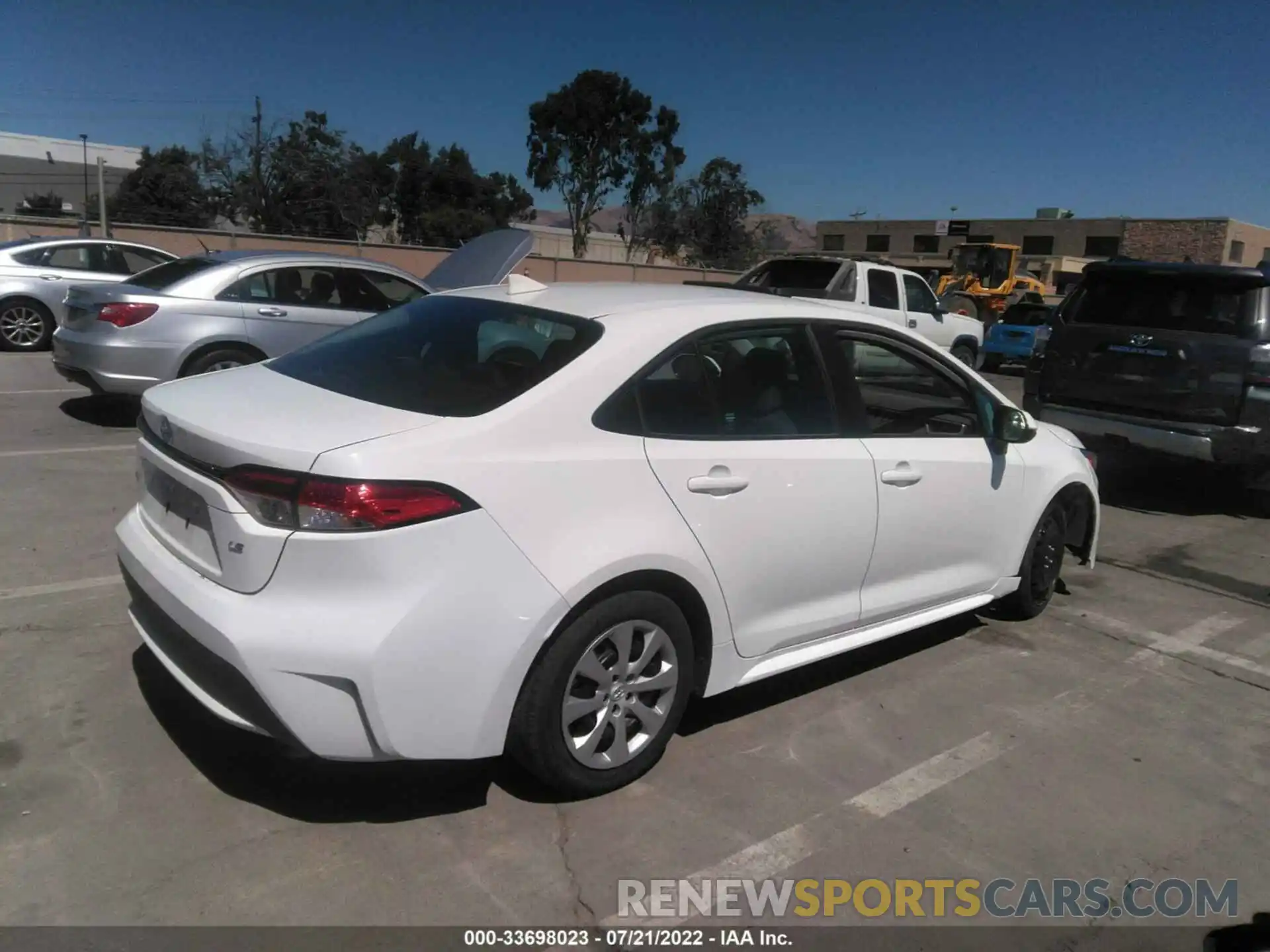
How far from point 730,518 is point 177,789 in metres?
2.01

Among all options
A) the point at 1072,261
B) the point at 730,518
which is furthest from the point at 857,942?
the point at 1072,261

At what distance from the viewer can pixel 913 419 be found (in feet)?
15.0

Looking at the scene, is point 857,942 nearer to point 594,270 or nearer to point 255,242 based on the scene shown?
point 255,242

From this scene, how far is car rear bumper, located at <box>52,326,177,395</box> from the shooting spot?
8.02 metres

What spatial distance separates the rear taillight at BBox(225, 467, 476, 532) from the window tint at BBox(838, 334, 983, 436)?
199cm

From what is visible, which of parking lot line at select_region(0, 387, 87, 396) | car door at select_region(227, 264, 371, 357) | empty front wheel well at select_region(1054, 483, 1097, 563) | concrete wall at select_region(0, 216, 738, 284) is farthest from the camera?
concrete wall at select_region(0, 216, 738, 284)

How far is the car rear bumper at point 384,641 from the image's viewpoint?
2.75 metres

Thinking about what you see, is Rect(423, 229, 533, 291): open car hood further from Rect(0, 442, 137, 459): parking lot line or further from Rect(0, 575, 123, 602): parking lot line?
Rect(0, 575, 123, 602): parking lot line

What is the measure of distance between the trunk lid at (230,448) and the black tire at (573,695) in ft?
2.58

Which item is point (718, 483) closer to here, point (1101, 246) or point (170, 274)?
point (170, 274)

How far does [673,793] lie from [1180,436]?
590cm

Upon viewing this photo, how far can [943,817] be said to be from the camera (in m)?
3.43

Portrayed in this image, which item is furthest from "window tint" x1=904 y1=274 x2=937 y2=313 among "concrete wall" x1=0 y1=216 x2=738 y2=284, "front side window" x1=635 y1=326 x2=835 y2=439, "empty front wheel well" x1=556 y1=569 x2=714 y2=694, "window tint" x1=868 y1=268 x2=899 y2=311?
"empty front wheel well" x1=556 y1=569 x2=714 y2=694

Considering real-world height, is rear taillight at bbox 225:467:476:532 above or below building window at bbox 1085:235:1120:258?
below
